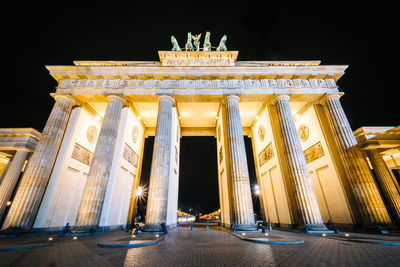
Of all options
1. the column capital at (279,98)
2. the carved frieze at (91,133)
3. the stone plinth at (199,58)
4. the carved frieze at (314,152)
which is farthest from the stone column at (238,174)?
the carved frieze at (91,133)

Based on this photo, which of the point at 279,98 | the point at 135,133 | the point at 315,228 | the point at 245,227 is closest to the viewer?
the point at 315,228

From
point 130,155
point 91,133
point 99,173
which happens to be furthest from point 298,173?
point 91,133

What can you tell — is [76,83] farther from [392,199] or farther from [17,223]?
[392,199]

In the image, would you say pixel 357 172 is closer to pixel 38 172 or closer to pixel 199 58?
pixel 199 58

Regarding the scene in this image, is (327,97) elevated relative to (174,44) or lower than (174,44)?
lower

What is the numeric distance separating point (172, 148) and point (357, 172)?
13032mm

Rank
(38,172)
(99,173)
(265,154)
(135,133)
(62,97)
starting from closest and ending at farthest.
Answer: (38,172)
(99,173)
(62,97)
(265,154)
(135,133)

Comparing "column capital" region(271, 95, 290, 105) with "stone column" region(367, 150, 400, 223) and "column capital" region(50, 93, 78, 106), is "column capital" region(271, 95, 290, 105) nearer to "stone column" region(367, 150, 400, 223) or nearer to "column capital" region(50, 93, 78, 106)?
"stone column" region(367, 150, 400, 223)

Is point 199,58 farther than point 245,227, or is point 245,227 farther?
point 199,58

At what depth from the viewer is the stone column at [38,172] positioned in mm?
8992

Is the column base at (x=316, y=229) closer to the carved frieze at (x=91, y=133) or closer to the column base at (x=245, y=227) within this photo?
the column base at (x=245, y=227)

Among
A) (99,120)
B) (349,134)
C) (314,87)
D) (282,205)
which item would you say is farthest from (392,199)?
(99,120)

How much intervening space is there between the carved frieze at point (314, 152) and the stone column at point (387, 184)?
3033 millimetres

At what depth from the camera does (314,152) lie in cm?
1337
